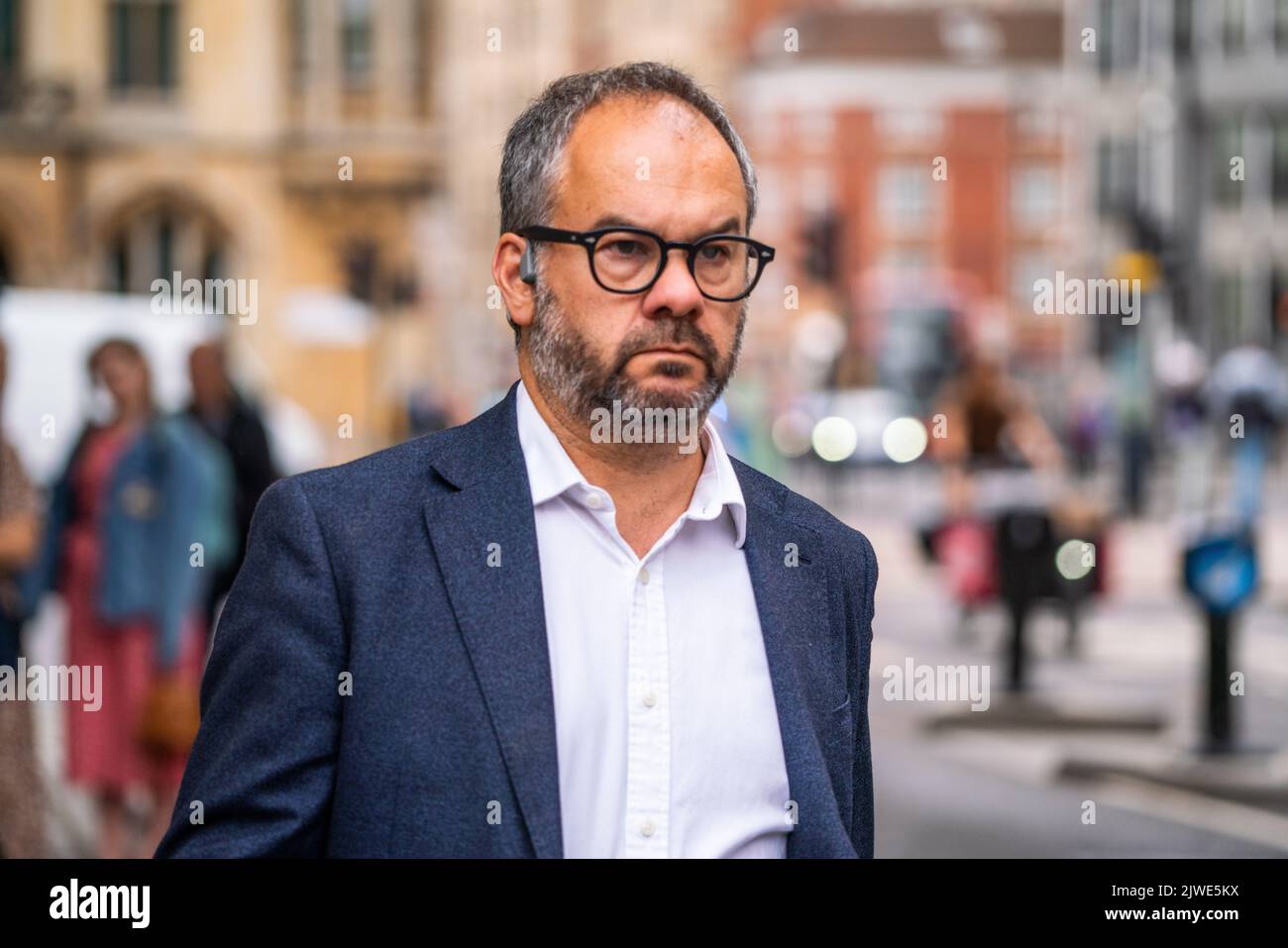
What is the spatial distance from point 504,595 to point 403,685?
14cm

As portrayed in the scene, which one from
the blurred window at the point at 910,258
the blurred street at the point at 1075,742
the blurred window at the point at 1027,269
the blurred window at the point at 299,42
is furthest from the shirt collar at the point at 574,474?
the blurred window at the point at 1027,269

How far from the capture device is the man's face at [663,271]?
2299mm

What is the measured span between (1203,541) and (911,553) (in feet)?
46.7

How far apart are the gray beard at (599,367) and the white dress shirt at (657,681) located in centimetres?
7

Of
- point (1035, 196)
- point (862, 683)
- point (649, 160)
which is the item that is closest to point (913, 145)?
point (1035, 196)

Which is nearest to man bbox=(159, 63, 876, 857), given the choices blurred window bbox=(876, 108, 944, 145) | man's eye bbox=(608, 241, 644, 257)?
man's eye bbox=(608, 241, 644, 257)

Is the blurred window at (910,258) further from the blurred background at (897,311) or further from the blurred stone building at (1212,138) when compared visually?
the blurred stone building at (1212,138)

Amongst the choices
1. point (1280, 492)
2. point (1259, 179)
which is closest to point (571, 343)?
point (1280, 492)

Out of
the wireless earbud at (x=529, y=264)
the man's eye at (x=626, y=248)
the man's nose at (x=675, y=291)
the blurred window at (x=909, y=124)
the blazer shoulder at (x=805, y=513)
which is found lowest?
the blazer shoulder at (x=805, y=513)

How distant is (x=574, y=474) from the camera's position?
238cm

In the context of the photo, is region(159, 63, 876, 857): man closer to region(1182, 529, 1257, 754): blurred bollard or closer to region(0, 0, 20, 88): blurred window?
region(1182, 529, 1257, 754): blurred bollard

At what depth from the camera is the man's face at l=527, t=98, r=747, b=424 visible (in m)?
2.30
